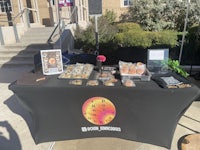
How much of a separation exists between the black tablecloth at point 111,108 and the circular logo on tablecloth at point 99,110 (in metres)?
0.01

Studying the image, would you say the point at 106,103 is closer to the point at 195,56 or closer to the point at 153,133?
the point at 153,133

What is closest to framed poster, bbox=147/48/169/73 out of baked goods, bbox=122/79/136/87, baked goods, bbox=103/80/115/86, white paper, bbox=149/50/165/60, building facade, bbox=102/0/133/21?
white paper, bbox=149/50/165/60

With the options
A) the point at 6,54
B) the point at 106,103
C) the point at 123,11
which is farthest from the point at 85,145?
the point at 123,11

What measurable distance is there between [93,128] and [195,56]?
5.25m

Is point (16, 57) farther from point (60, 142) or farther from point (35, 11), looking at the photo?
point (60, 142)

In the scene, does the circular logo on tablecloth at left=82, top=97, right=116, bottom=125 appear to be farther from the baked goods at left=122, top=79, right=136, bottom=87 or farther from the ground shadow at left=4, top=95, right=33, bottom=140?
the ground shadow at left=4, top=95, right=33, bottom=140

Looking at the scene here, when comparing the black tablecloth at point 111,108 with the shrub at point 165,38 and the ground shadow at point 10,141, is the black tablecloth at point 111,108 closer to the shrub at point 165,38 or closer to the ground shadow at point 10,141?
the ground shadow at point 10,141

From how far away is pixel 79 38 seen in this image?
839cm

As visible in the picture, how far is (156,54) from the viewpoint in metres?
2.69

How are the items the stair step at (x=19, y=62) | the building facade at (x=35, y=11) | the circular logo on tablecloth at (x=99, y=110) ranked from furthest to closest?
the building facade at (x=35, y=11)
the stair step at (x=19, y=62)
the circular logo on tablecloth at (x=99, y=110)

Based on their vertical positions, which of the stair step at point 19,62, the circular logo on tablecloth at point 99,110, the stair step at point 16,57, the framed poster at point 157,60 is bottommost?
the stair step at point 19,62

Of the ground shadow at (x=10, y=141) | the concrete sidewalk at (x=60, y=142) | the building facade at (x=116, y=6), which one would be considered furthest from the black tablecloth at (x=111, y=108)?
the building facade at (x=116, y=6)

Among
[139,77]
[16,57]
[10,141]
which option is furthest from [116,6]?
[10,141]

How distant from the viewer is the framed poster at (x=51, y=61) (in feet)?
8.85
